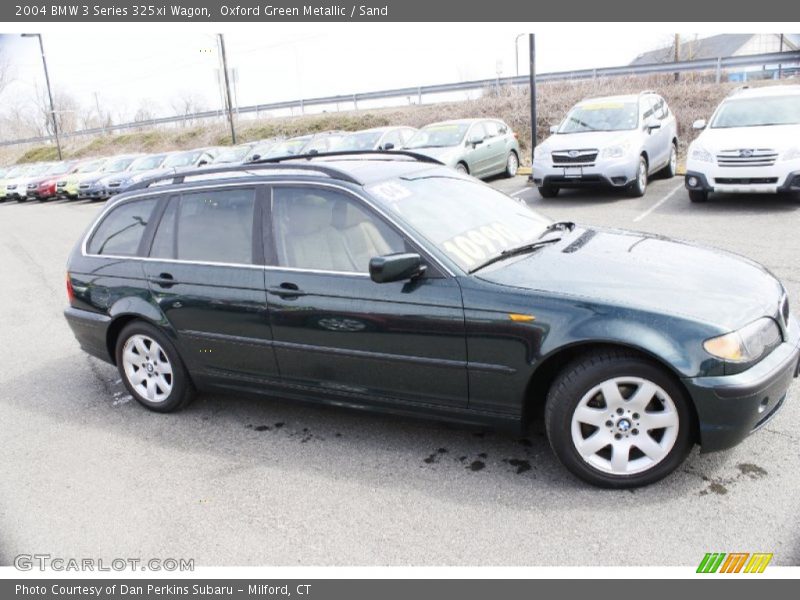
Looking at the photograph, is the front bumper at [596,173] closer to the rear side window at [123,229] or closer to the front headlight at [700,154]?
the front headlight at [700,154]

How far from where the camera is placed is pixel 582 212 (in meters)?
11.6

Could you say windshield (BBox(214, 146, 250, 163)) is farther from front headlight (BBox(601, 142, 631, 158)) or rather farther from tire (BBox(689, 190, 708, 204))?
tire (BBox(689, 190, 708, 204))

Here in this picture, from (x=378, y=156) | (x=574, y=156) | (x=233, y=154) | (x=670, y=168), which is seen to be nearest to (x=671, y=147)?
(x=670, y=168)

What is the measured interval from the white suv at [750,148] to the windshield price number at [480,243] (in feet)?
24.5

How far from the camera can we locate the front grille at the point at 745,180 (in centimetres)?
1011

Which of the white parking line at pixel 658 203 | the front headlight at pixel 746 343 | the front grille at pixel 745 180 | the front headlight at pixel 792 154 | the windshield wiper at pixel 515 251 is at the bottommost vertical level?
the white parking line at pixel 658 203

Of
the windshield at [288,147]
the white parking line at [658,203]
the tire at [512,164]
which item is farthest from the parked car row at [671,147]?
the windshield at [288,147]

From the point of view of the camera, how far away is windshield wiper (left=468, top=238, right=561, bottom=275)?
3.84 meters

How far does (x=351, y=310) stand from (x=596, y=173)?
8948 mm

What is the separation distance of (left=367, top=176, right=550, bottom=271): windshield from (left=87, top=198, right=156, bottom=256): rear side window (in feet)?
6.29

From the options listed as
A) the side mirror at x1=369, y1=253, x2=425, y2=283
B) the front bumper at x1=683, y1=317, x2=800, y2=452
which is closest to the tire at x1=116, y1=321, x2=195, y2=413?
the side mirror at x1=369, y1=253, x2=425, y2=283

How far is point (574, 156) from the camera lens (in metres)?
11.9

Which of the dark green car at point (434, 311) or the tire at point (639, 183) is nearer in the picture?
the dark green car at point (434, 311)

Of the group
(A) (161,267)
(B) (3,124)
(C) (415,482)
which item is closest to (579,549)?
(C) (415,482)
